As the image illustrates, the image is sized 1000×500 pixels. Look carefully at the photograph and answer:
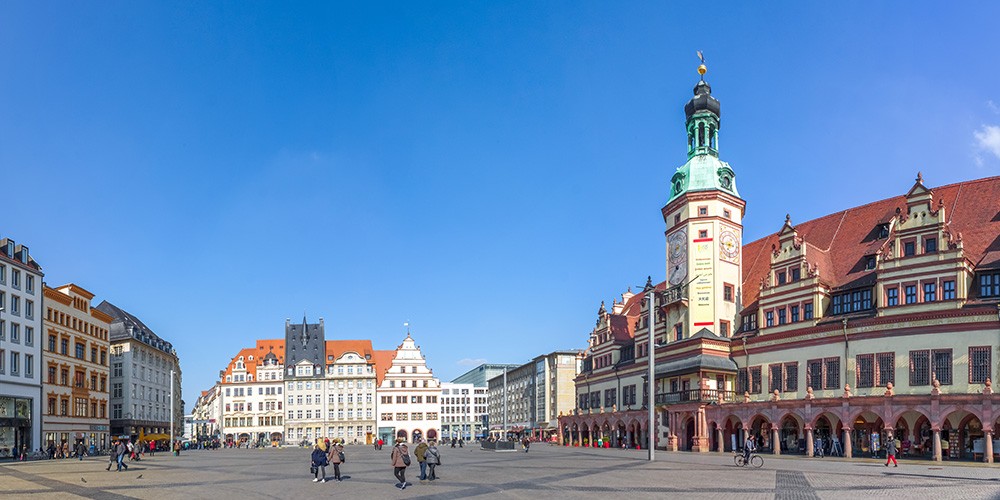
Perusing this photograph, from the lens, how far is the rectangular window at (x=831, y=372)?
57094 mm

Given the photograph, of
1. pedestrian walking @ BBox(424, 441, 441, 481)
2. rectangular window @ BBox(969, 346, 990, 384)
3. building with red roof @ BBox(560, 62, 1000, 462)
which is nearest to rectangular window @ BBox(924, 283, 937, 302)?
building with red roof @ BBox(560, 62, 1000, 462)

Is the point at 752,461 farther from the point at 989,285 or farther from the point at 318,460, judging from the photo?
the point at 318,460

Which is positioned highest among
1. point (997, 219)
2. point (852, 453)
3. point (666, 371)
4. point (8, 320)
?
point (997, 219)

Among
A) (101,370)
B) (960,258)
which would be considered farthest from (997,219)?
(101,370)

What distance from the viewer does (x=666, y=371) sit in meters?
70.2

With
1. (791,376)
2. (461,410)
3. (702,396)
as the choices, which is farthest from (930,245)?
(461,410)

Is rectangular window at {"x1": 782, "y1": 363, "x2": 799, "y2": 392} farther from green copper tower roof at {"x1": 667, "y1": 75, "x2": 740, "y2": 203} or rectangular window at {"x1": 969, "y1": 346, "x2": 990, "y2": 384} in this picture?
green copper tower roof at {"x1": 667, "y1": 75, "x2": 740, "y2": 203}

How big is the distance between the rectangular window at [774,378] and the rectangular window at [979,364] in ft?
48.2

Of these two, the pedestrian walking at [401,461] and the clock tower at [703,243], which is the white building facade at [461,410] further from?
the pedestrian walking at [401,461]

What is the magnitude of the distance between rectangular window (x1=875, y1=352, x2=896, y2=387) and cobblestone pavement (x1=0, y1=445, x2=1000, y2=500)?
8.69 metres

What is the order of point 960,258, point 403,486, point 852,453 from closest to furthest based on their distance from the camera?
point 403,486 < point 960,258 < point 852,453

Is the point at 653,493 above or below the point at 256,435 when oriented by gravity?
above

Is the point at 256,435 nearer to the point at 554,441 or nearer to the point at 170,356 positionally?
the point at 170,356

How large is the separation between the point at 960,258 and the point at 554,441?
205ft
